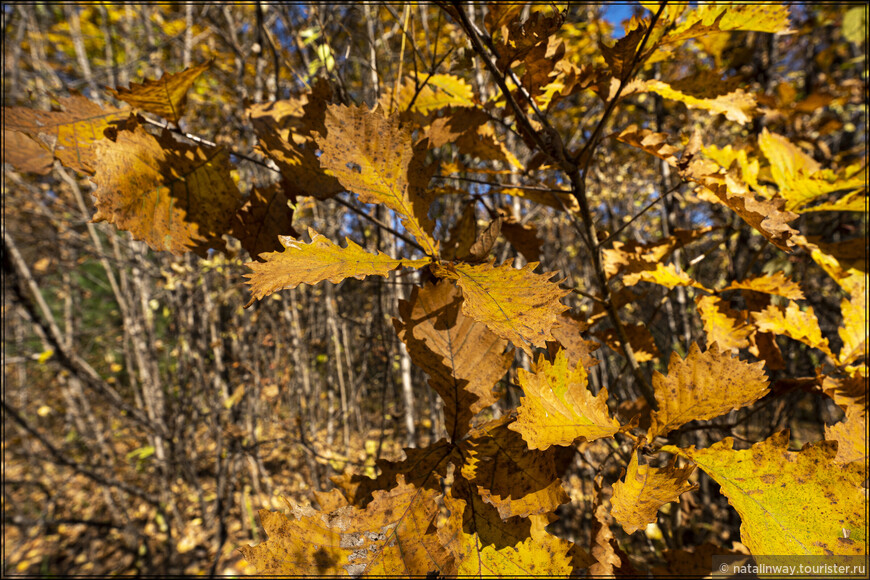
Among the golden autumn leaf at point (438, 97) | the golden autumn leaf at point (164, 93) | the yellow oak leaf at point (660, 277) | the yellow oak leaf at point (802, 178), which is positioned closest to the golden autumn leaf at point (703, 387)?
the yellow oak leaf at point (660, 277)

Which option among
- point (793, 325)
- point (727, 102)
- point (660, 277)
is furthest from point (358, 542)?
point (727, 102)

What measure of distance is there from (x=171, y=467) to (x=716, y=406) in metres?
3.34

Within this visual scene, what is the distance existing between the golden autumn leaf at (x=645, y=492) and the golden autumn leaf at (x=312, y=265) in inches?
14.4

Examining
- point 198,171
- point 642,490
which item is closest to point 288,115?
point 198,171

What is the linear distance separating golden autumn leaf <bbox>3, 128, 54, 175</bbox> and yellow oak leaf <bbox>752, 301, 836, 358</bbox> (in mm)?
1265

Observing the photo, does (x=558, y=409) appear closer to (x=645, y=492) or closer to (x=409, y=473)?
(x=645, y=492)

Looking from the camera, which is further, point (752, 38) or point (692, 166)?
point (752, 38)

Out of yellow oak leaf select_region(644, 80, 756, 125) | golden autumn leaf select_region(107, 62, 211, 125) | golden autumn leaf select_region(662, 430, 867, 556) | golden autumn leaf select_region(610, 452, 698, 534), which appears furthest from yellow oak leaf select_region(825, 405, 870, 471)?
golden autumn leaf select_region(107, 62, 211, 125)

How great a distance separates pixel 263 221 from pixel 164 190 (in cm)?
15

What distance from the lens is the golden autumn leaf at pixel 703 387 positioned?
0.52 meters

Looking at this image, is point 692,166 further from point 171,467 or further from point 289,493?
point 289,493

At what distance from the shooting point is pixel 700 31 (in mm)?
604

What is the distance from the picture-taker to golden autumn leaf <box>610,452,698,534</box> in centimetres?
46

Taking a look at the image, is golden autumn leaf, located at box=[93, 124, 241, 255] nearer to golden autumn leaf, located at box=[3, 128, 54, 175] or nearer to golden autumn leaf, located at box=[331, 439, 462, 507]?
golden autumn leaf, located at box=[3, 128, 54, 175]
